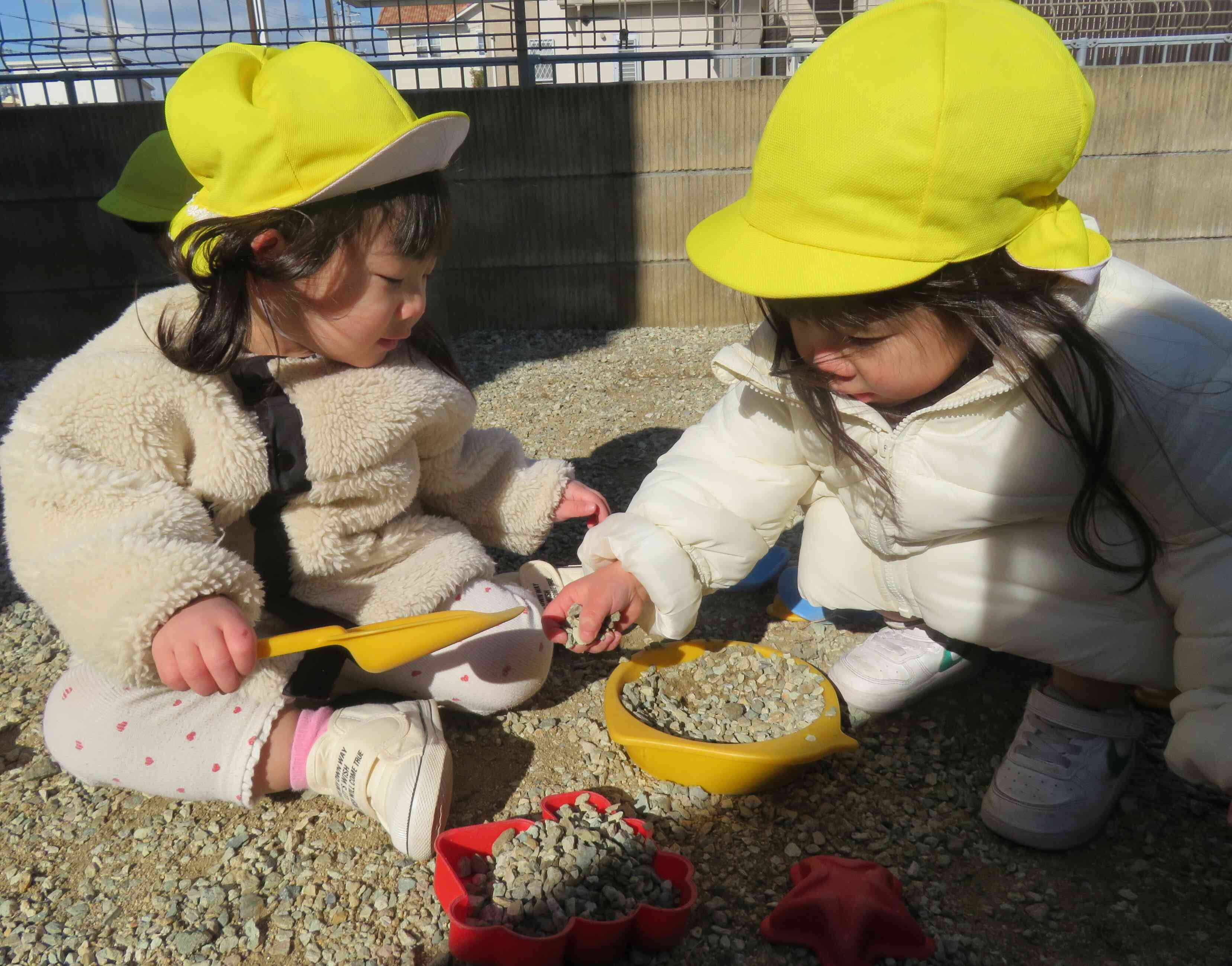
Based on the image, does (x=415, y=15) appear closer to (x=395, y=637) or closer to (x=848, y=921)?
(x=395, y=637)

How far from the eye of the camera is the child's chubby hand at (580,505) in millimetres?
1906

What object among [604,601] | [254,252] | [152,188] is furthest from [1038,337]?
[152,188]

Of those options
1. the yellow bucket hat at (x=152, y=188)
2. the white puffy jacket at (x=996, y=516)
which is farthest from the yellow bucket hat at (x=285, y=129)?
the yellow bucket hat at (x=152, y=188)

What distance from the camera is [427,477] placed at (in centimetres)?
182

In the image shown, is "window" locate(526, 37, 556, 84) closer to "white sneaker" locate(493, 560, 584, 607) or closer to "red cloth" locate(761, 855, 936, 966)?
"white sneaker" locate(493, 560, 584, 607)

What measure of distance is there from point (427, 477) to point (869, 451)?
846mm

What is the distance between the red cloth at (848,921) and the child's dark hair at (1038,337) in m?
0.57

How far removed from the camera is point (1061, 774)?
1334mm

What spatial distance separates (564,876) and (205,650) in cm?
54

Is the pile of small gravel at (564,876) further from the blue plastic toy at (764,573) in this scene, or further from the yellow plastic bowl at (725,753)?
the blue plastic toy at (764,573)

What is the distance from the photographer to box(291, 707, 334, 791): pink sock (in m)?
1.42

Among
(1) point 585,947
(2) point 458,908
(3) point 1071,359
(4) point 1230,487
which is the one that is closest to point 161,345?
(2) point 458,908

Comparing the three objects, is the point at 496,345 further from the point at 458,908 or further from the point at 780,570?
the point at 458,908

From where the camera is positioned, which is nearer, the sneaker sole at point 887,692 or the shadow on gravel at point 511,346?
the sneaker sole at point 887,692
